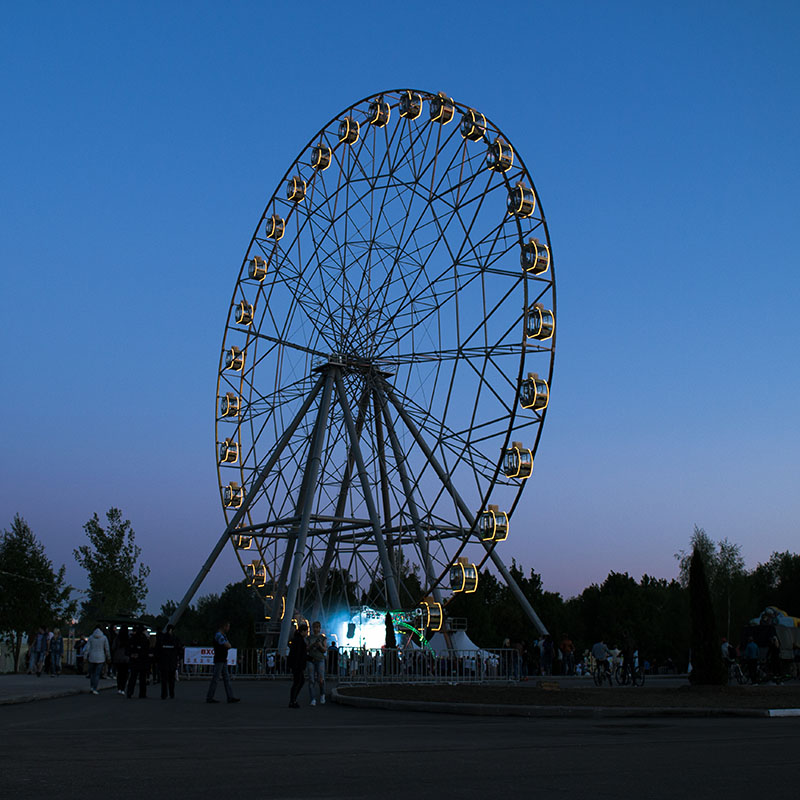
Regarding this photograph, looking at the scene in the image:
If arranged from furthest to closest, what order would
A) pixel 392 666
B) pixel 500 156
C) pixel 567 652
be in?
pixel 567 652, pixel 500 156, pixel 392 666

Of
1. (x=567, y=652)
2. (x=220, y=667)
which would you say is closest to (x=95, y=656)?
(x=220, y=667)

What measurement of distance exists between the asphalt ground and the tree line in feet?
117

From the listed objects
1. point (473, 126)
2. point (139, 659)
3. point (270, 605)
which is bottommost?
point (139, 659)

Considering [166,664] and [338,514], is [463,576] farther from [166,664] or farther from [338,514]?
[166,664]

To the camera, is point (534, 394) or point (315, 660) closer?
point (315, 660)

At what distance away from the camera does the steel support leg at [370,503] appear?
36812mm

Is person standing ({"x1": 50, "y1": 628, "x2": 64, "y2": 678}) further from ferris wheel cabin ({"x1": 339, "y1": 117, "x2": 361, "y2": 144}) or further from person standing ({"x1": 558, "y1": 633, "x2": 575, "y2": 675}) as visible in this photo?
ferris wheel cabin ({"x1": 339, "y1": 117, "x2": 361, "y2": 144})

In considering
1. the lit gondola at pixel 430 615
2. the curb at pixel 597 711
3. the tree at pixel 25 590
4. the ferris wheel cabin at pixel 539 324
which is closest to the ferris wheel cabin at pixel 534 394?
the ferris wheel cabin at pixel 539 324

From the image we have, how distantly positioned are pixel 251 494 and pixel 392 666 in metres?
12.6

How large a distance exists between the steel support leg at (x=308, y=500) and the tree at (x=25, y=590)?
16.9 m

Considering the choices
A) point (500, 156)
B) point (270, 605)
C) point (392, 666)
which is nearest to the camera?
point (392, 666)

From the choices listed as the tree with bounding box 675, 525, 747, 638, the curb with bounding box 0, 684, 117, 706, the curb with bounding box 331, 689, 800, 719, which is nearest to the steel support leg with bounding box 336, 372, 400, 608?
the curb with bounding box 0, 684, 117, 706

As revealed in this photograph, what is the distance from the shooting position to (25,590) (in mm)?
49469

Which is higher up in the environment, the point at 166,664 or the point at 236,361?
the point at 236,361
